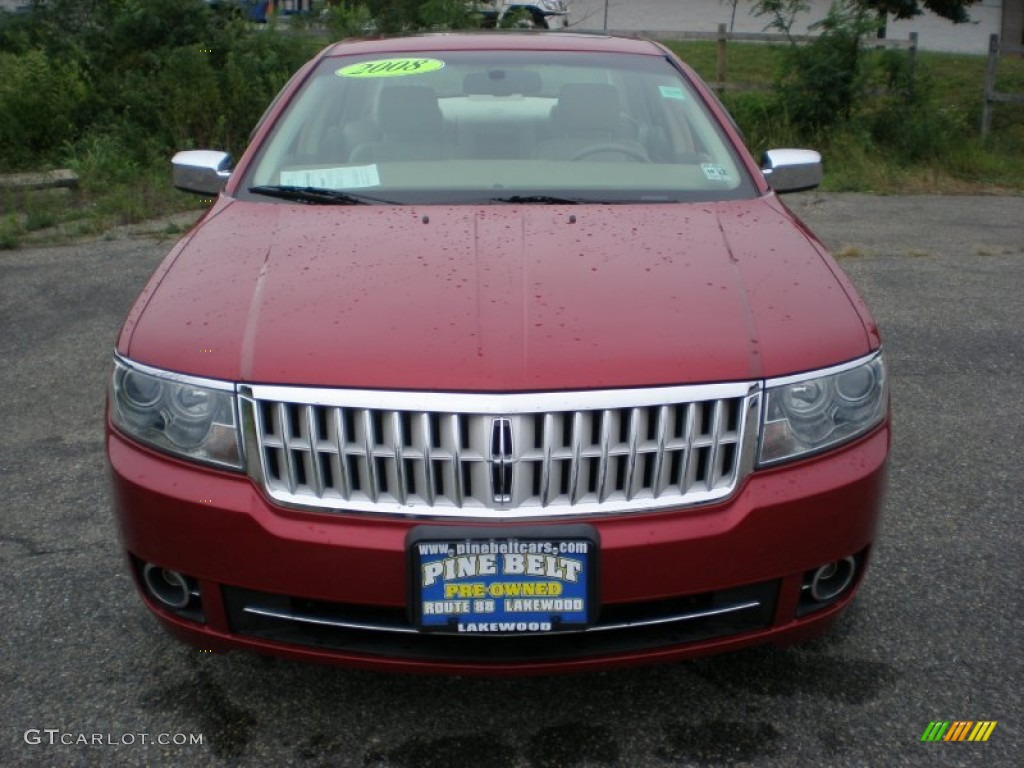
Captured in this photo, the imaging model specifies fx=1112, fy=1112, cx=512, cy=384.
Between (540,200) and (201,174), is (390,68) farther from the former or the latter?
(540,200)

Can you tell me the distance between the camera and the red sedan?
2.27 metres

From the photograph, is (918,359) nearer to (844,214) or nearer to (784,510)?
(784,510)

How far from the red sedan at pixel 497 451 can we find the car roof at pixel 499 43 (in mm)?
1496

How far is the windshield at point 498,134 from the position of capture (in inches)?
134

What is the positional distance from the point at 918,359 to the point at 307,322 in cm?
387

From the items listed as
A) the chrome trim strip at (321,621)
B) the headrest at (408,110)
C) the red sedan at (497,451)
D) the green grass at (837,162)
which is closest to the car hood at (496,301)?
the red sedan at (497,451)

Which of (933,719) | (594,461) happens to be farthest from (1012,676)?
(594,461)

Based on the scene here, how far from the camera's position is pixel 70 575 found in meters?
3.35

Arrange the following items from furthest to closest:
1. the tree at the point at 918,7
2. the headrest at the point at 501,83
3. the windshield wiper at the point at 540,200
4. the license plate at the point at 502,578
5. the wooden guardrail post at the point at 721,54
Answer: the tree at the point at 918,7, the wooden guardrail post at the point at 721,54, the headrest at the point at 501,83, the windshield wiper at the point at 540,200, the license plate at the point at 502,578

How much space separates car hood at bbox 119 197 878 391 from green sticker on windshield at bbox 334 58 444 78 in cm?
96

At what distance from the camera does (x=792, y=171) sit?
3867 mm

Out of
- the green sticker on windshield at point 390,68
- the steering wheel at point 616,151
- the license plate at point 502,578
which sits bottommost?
the license plate at point 502,578

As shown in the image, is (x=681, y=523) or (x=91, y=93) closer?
(x=681, y=523)

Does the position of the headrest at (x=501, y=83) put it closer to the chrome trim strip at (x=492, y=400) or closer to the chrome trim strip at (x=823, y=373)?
the chrome trim strip at (x=823, y=373)
